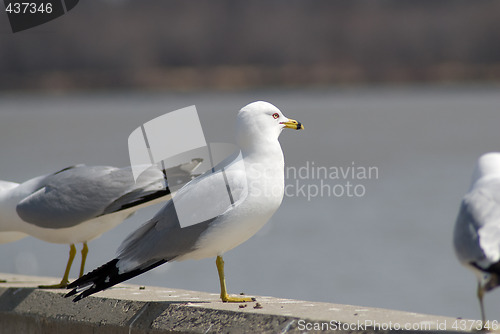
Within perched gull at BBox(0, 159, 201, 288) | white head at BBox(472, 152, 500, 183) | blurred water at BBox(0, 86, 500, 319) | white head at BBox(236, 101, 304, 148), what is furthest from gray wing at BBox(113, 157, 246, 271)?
blurred water at BBox(0, 86, 500, 319)

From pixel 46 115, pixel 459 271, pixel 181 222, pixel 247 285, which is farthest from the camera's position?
pixel 46 115

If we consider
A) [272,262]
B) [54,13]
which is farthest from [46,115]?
[54,13]

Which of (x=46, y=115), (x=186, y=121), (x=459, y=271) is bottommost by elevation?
(x=46, y=115)

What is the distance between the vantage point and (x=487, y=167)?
354 cm

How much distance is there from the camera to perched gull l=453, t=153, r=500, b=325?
10.1 feet

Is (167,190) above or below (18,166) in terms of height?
above

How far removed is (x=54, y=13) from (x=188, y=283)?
6.39 m

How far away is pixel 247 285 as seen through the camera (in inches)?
500

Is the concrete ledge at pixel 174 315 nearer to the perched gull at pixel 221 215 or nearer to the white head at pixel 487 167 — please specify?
the perched gull at pixel 221 215

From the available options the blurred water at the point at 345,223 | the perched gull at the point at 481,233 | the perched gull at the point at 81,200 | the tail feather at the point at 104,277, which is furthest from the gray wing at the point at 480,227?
the blurred water at the point at 345,223

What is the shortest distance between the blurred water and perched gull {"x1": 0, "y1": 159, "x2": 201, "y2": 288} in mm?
6967

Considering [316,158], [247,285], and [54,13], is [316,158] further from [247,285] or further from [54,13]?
[54,13]

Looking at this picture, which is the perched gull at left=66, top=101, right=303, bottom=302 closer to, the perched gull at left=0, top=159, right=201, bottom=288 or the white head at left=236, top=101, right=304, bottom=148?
the white head at left=236, top=101, right=304, bottom=148

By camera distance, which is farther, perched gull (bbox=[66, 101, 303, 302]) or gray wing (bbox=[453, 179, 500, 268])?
perched gull (bbox=[66, 101, 303, 302])
